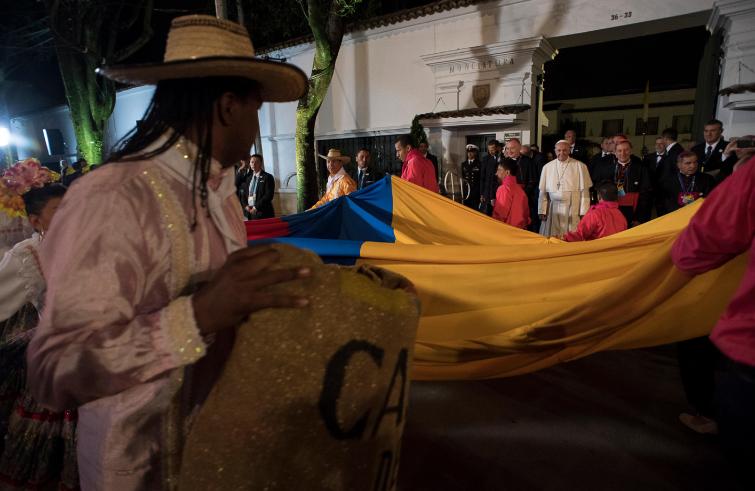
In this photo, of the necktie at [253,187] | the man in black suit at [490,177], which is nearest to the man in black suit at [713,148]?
the man in black suit at [490,177]

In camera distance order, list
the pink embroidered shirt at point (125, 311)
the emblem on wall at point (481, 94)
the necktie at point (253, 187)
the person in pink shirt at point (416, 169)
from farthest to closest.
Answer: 1. the emblem on wall at point (481, 94)
2. the necktie at point (253, 187)
3. the person in pink shirt at point (416, 169)
4. the pink embroidered shirt at point (125, 311)

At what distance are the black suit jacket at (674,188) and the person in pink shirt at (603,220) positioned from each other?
1.97 metres

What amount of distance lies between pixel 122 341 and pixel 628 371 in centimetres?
365

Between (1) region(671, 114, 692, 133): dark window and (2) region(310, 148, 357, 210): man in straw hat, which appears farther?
(1) region(671, 114, 692, 133): dark window

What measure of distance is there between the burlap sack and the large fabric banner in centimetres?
173

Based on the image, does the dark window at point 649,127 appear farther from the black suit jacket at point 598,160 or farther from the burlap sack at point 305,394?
the burlap sack at point 305,394

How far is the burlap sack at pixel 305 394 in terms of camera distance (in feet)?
2.77

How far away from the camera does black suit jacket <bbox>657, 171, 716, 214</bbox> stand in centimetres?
545

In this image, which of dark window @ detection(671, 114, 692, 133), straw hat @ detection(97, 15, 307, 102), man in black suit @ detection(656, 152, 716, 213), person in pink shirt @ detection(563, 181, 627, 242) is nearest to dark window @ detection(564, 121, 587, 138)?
dark window @ detection(671, 114, 692, 133)

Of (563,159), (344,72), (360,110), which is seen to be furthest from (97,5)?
(563,159)

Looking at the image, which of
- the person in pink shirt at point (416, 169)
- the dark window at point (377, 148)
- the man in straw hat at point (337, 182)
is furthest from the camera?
the dark window at point (377, 148)

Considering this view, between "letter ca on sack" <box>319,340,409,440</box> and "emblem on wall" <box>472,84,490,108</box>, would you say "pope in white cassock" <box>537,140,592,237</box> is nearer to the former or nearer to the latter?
"emblem on wall" <box>472,84,490,108</box>

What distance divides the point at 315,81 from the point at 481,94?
4061 millimetres

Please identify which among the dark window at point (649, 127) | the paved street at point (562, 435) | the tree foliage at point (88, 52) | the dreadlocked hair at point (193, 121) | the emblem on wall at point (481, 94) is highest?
the tree foliage at point (88, 52)
